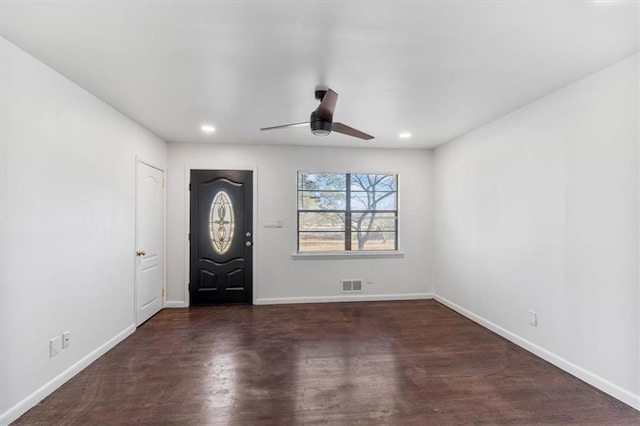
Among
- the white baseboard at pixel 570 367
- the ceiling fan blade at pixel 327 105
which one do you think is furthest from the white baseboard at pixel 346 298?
the ceiling fan blade at pixel 327 105

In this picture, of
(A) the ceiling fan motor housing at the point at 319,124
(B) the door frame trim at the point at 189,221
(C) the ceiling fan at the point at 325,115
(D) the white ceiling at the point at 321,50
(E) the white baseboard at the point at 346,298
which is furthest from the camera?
(E) the white baseboard at the point at 346,298

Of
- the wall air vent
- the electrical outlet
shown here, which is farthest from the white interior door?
the wall air vent

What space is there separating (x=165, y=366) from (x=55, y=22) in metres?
2.67

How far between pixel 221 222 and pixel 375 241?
2.46 m

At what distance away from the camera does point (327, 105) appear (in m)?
2.50

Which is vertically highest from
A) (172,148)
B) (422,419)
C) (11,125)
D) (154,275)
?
(172,148)

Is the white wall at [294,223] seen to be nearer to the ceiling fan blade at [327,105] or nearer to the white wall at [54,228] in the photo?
the white wall at [54,228]

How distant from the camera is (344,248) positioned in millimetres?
5043

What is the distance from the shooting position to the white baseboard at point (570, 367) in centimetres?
223

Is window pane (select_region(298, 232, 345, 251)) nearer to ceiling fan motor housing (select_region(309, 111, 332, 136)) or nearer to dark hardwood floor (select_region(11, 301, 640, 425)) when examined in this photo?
dark hardwood floor (select_region(11, 301, 640, 425))

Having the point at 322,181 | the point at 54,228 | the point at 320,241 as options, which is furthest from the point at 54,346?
the point at 322,181

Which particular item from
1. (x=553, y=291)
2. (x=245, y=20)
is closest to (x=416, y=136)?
(x=553, y=291)

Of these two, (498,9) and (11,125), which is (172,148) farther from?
(498,9)

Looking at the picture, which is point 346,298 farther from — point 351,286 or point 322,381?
point 322,381
